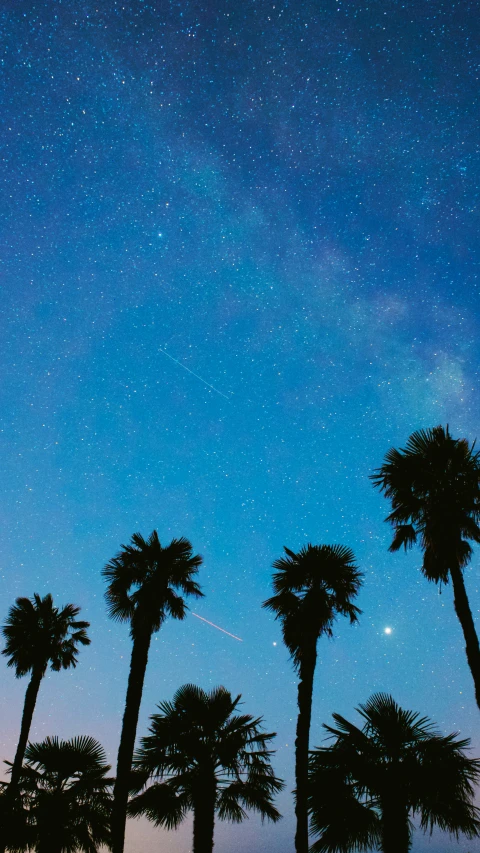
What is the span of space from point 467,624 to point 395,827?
515 cm

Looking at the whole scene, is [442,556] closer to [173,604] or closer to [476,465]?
[476,465]

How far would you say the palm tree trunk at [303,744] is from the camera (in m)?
15.4

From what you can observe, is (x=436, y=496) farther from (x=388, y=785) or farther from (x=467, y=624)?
(x=388, y=785)

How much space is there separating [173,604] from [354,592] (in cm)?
791


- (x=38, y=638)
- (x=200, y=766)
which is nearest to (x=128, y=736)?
(x=200, y=766)

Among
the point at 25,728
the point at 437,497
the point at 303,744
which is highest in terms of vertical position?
the point at 437,497

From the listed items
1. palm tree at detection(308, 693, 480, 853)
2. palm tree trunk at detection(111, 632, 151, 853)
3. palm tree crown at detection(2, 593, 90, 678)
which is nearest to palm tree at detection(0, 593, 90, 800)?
palm tree crown at detection(2, 593, 90, 678)

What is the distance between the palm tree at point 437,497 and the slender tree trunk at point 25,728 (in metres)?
15.9

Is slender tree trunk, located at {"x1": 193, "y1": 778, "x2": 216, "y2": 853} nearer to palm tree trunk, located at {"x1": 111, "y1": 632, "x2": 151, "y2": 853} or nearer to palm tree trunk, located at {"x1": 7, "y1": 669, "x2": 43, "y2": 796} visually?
palm tree trunk, located at {"x1": 111, "y1": 632, "x2": 151, "y2": 853}

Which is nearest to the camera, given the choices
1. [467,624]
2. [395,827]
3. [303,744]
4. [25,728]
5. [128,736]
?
[395,827]

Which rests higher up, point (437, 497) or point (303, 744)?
point (437, 497)

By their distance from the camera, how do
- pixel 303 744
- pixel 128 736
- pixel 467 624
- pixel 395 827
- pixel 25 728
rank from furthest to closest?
pixel 25 728 → pixel 128 736 → pixel 303 744 → pixel 467 624 → pixel 395 827

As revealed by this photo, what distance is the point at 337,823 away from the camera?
12.7 meters

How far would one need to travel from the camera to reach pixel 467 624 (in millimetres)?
14234
